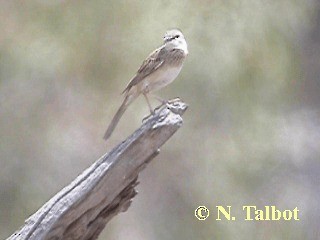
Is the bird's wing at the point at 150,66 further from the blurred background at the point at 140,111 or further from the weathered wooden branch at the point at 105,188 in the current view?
the blurred background at the point at 140,111

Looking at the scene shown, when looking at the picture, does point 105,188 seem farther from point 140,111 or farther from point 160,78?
point 140,111

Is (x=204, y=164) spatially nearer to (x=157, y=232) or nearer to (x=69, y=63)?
(x=157, y=232)

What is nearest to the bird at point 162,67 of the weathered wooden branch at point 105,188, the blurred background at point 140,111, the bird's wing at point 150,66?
the bird's wing at point 150,66

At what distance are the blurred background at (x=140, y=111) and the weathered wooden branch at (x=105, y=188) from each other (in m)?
1.54

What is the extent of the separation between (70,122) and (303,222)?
1167 mm

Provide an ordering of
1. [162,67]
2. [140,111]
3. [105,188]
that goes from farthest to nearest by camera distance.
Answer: [140,111] → [162,67] → [105,188]

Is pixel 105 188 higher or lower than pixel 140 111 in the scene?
lower

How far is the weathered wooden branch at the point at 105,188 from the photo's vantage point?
2039mm

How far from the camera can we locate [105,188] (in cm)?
206

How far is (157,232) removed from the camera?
3.73 meters

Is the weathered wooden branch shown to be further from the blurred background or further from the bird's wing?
the blurred background

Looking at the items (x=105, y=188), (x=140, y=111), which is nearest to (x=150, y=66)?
(x=105, y=188)

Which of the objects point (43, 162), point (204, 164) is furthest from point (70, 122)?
point (204, 164)

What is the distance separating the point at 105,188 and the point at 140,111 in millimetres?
1578
